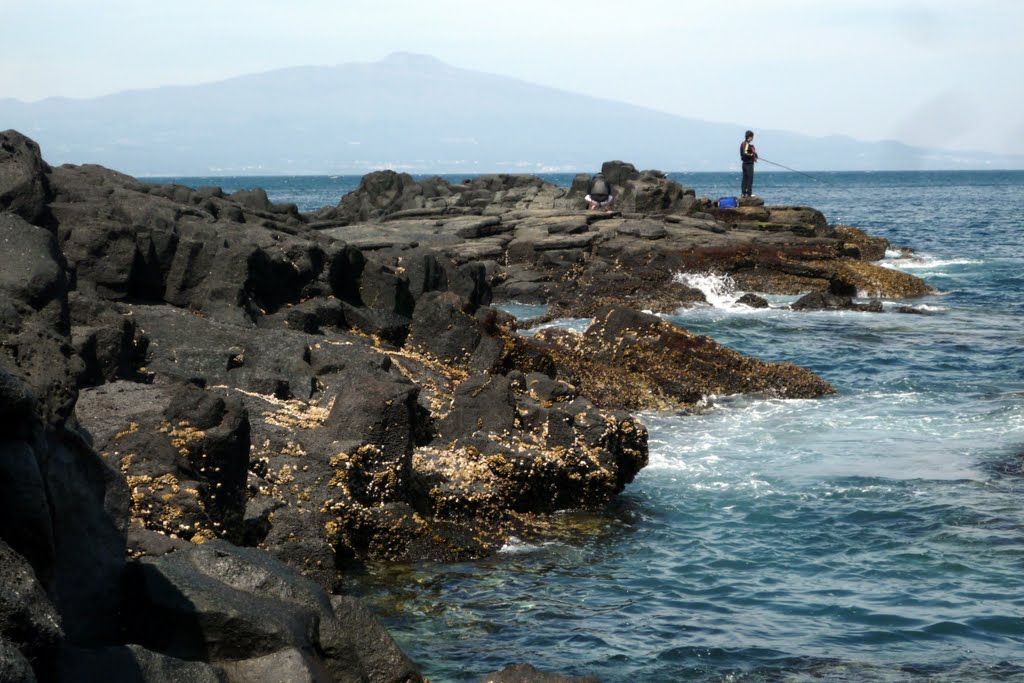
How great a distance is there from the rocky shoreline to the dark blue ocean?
0.80 m

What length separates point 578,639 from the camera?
10438 millimetres

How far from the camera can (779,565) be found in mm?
12805

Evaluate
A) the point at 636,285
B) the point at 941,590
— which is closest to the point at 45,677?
the point at 941,590

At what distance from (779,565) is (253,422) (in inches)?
231

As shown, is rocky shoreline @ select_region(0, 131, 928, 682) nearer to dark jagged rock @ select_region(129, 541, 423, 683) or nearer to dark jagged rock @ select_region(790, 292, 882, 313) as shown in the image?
dark jagged rock @ select_region(129, 541, 423, 683)

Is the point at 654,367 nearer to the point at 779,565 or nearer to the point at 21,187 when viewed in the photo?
the point at 779,565

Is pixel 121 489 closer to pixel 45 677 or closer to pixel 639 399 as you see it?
pixel 45 677

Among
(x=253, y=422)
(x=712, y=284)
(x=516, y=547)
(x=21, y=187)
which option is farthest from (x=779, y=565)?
(x=712, y=284)

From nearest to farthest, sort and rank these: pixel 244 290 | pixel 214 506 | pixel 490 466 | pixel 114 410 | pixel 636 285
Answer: pixel 214 506, pixel 114 410, pixel 490 466, pixel 244 290, pixel 636 285

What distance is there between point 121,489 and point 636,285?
3122 cm

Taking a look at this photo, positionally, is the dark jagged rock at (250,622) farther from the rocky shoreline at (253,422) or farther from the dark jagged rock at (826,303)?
the dark jagged rock at (826,303)

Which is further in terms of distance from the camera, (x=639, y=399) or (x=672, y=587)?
(x=639, y=399)

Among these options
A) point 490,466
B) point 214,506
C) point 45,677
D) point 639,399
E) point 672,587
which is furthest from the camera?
point 639,399

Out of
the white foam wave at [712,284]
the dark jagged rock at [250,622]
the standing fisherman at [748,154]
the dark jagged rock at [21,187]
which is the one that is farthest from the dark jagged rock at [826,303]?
the dark jagged rock at [250,622]
